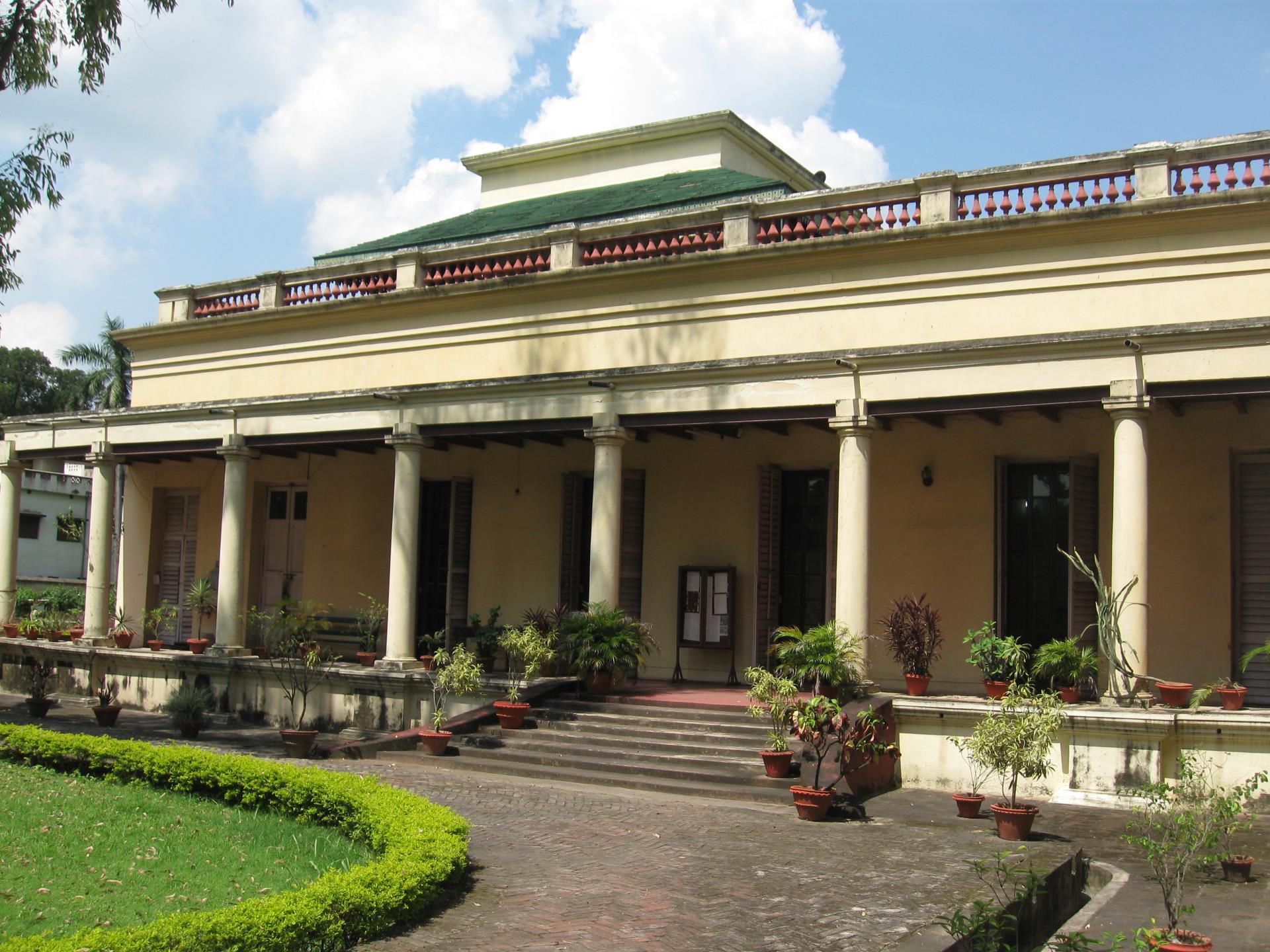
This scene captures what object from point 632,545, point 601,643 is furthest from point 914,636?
point 632,545

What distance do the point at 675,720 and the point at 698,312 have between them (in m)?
5.44

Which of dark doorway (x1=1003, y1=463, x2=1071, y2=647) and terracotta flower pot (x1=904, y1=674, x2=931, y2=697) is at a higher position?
dark doorway (x1=1003, y1=463, x2=1071, y2=647)

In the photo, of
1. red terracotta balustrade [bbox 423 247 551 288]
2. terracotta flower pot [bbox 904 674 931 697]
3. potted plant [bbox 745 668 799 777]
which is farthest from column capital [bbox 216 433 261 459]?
terracotta flower pot [bbox 904 674 931 697]

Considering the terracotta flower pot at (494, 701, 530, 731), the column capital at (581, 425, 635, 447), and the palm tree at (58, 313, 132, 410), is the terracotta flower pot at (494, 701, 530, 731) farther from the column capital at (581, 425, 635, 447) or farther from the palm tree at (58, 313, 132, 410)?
the palm tree at (58, 313, 132, 410)

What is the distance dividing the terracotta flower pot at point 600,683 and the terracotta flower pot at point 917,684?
11.1 feet

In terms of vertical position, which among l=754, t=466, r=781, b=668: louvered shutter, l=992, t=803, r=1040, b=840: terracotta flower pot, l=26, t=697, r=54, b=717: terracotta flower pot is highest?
l=754, t=466, r=781, b=668: louvered shutter

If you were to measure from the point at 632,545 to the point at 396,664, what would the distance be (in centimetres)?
347

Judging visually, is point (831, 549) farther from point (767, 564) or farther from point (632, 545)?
point (632, 545)

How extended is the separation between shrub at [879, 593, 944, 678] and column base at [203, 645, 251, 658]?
355 inches

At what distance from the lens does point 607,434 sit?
13.5 meters

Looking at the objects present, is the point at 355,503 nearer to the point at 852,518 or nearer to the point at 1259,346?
the point at 852,518

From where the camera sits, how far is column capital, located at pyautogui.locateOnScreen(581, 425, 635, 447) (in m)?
13.5

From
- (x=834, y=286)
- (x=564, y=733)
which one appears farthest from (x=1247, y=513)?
(x=564, y=733)

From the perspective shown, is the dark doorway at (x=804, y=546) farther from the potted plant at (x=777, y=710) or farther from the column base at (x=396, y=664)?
the column base at (x=396, y=664)
